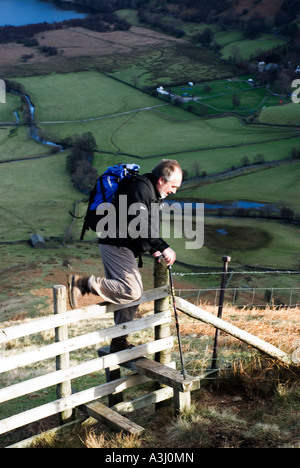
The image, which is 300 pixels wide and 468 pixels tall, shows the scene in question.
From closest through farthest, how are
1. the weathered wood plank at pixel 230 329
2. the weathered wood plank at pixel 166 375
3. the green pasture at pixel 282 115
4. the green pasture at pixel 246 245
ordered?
the weathered wood plank at pixel 166 375
the weathered wood plank at pixel 230 329
the green pasture at pixel 246 245
the green pasture at pixel 282 115

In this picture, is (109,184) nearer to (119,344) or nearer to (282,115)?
(119,344)

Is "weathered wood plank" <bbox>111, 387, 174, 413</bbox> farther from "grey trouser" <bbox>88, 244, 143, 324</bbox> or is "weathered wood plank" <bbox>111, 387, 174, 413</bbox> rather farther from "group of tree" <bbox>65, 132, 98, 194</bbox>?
"group of tree" <bbox>65, 132, 98, 194</bbox>

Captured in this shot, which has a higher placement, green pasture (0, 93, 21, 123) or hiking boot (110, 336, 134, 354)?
green pasture (0, 93, 21, 123)

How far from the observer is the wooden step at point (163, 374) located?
22.8 ft

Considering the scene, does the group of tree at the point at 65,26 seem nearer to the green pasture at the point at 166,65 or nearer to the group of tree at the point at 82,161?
the green pasture at the point at 166,65

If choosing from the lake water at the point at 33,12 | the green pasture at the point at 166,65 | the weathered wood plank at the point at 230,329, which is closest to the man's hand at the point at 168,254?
the weathered wood plank at the point at 230,329

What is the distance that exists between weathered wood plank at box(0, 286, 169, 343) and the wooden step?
0.80 meters

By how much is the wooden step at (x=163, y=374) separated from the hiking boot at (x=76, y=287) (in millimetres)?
1121

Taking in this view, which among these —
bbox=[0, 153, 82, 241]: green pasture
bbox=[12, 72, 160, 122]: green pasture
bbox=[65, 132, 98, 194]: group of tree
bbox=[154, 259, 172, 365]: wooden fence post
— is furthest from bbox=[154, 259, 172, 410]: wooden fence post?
bbox=[12, 72, 160, 122]: green pasture

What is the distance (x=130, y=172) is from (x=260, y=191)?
61299 millimetres

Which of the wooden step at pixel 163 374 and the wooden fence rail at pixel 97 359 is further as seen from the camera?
the wooden step at pixel 163 374

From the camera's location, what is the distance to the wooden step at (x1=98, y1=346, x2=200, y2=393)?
22.8ft
